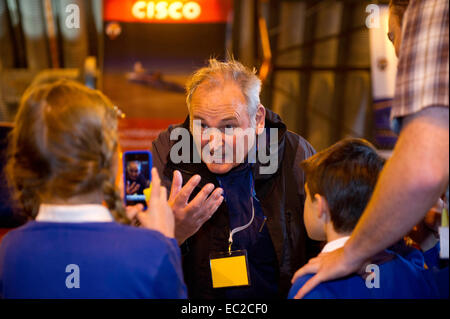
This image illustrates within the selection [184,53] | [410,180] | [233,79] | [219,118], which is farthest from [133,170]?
[184,53]

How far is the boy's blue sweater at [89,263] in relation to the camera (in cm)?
107

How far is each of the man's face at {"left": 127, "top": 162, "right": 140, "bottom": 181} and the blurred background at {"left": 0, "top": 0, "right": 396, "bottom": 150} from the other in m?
3.55

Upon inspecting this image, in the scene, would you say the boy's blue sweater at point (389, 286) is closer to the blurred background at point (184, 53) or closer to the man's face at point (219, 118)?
the man's face at point (219, 118)

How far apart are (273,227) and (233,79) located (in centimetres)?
71

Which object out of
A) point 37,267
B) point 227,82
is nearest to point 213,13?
point 227,82

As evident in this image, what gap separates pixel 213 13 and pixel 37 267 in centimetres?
530

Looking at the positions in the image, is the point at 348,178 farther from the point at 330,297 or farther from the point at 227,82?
the point at 227,82

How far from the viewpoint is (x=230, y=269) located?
195 centimetres

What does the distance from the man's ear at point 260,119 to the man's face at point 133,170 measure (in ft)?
1.98

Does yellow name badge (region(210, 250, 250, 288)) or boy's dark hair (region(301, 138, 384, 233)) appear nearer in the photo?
boy's dark hair (region(301, 138, 384, 233))

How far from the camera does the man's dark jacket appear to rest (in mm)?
1968

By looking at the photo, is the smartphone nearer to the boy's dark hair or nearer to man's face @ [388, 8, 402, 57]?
the boy's dark hair

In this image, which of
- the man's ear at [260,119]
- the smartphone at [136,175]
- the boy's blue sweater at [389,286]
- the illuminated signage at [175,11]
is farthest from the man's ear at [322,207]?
the illuminated signage at [175,11]

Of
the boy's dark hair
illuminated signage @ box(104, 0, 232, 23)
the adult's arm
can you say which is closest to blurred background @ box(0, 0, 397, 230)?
illuminated signage @ box(104, 0, 232, 23)
